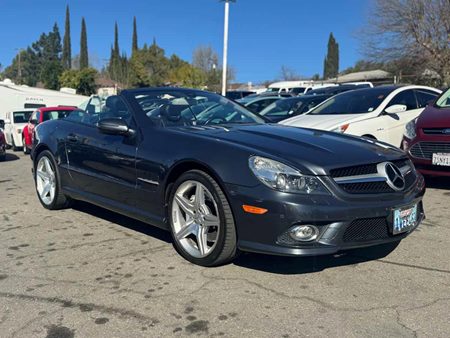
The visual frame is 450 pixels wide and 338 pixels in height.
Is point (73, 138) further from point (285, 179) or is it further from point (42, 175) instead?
point (285, 179)

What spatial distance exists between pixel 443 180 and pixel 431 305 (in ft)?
15.7

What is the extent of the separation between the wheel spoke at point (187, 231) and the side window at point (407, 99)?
539cm

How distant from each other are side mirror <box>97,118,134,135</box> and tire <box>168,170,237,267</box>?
2.65 feet

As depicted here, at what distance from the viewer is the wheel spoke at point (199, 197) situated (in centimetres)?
382

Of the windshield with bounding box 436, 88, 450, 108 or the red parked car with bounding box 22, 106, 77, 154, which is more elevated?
the windshield with bounding box 436, 88, 450, 108

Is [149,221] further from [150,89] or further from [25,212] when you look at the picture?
[25,212]

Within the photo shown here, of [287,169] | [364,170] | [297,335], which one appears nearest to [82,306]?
[297,335]

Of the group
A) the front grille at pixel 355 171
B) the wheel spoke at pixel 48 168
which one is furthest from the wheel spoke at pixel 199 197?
the wheel spoke at pixel 48 168

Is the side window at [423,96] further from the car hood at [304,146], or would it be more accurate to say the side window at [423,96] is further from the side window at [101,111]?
the side window at [101,111]

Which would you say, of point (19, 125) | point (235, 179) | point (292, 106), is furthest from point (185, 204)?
point (19, 125)

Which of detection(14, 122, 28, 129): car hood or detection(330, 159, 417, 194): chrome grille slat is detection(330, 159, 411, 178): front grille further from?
detection(14, 122, 28, 129): car hood

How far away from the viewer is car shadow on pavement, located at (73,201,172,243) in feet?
15.9

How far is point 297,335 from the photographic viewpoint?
2799 mm

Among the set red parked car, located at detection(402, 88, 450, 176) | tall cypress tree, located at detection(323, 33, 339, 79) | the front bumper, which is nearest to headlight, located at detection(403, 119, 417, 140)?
red parked car, located at detection(402, 88, 450, 176)
